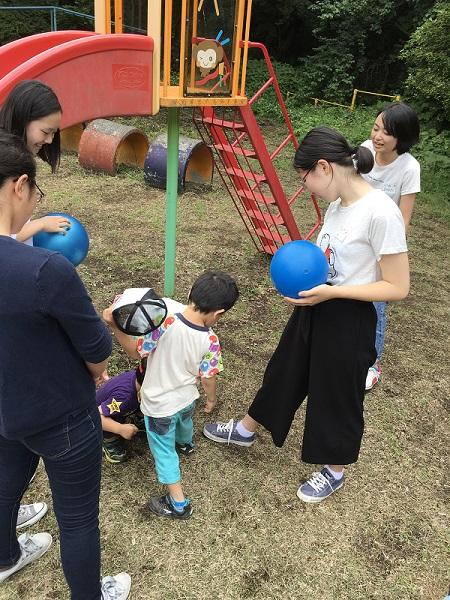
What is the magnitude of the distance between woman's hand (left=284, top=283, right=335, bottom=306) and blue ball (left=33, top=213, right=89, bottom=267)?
0.96 m

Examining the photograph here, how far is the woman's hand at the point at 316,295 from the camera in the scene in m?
2.06

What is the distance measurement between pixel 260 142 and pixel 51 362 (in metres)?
3.45

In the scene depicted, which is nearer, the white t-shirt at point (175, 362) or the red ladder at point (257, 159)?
the white t-shirt at point (175, 362)

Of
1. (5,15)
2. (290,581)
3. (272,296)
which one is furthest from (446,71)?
(5,15)

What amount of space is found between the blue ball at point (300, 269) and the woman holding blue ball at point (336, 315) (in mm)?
36

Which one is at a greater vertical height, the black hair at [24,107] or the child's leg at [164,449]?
the black hair at [24,107]

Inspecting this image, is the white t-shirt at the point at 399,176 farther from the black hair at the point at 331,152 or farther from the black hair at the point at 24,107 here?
the black hair at the point at 24,107

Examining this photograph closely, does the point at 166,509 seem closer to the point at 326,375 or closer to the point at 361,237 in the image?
the point at 326,375

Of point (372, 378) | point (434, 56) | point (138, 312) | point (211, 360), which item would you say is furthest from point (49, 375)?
point (434, 56)

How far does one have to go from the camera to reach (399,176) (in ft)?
9.41

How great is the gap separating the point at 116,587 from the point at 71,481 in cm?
78

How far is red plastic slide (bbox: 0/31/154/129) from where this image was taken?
2.53m

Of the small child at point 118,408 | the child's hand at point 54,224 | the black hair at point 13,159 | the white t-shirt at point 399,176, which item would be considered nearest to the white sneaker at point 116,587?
the small child at point 118,408

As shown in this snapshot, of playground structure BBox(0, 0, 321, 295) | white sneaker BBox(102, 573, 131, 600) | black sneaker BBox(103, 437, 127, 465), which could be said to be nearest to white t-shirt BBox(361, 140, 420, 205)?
playground structure BBox(0, 0, 321, 295)
